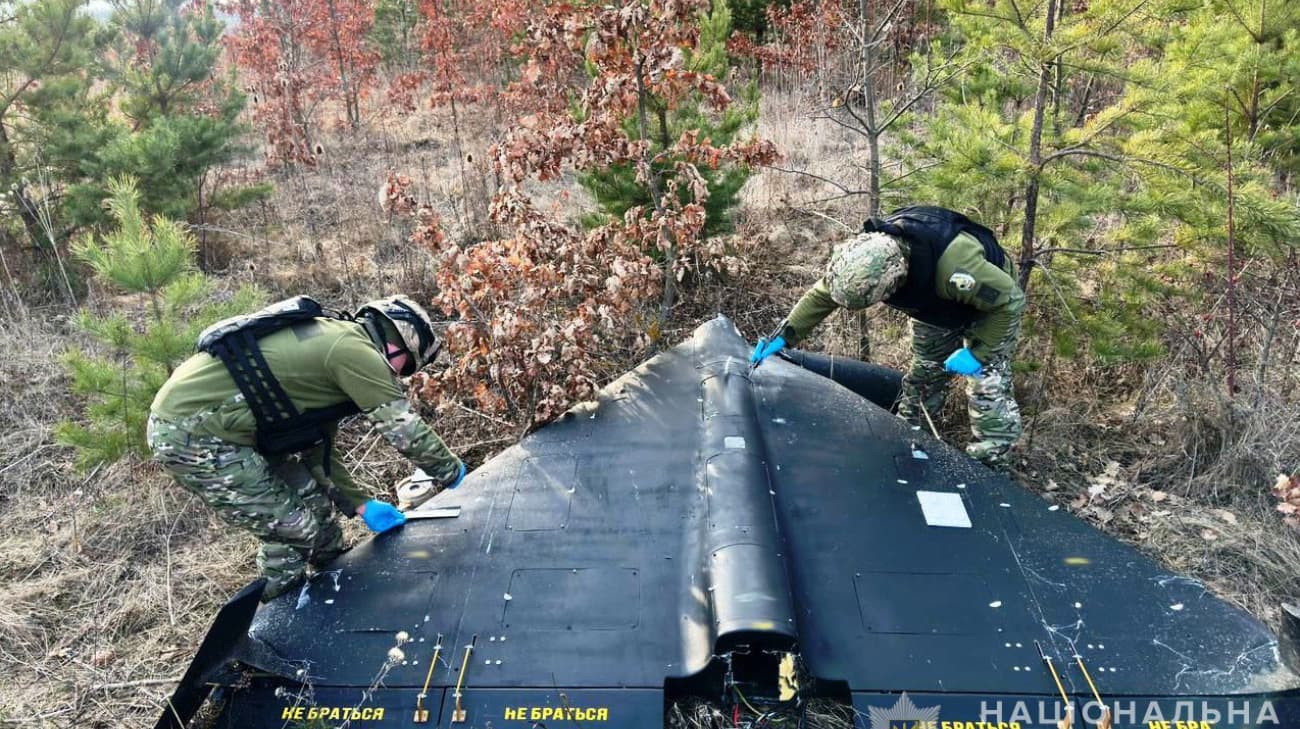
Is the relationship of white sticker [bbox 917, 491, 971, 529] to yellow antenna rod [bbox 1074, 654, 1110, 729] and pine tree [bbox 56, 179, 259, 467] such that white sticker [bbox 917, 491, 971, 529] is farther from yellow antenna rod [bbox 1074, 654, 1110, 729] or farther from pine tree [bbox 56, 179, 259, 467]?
pine tree [bbox 56, 179, 259, 467]

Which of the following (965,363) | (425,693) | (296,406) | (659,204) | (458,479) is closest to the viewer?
(425,693)

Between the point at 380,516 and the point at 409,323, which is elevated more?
the point at 409,323

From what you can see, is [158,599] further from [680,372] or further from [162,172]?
[162,172]

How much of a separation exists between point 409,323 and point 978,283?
114 inches

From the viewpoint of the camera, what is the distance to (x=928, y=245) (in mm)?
4156

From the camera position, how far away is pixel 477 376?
16.4 ft

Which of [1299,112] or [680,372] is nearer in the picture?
[680,372]

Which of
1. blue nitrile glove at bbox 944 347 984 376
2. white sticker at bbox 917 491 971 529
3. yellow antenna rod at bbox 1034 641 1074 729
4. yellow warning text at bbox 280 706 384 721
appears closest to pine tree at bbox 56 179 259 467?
yellow warning text at bbox 280 706 384 721

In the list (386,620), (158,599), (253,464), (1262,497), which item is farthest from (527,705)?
(1262,497)

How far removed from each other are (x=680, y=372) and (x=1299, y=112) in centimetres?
525

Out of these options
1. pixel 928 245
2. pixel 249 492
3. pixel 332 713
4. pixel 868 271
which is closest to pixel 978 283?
pixel 928 245

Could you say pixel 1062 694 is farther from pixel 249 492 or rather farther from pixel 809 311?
pixel 249 492

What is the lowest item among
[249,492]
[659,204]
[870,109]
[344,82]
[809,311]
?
[249,492]

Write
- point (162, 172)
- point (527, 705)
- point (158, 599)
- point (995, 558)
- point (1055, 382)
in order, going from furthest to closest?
point (162, 172), point (1055, 382), point (158, 599), point (995, 558), point (527, 705)
